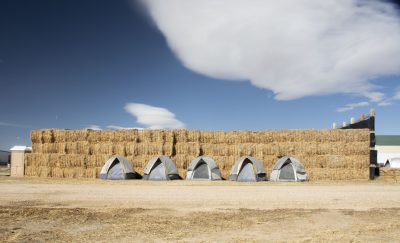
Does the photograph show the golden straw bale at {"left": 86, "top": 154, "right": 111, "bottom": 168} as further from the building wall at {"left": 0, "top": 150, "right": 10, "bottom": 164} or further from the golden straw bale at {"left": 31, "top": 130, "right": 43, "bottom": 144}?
the building wall at {"left": 0, "top": 150, "right": 10, "bottom": 164}

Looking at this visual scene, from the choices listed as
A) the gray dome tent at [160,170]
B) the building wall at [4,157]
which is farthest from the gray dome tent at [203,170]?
the building wall at [4,157]

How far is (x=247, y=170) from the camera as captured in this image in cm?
2909

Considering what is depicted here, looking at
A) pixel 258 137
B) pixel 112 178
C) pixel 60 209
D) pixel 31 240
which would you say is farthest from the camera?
pixel 258 137

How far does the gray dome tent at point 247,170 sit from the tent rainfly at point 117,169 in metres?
7.53

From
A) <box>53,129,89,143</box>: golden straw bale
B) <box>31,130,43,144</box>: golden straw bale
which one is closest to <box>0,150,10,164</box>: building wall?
<box>31,130,43,144</box>: golden straw bale

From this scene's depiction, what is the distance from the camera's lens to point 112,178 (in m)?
29.7

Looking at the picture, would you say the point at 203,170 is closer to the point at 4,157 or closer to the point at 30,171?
the point at 30,171

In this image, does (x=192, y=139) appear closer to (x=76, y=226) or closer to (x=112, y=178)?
(x=112, y=178)

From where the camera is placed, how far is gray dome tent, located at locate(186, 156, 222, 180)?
29609mm

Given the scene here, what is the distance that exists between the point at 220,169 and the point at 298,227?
21.8m

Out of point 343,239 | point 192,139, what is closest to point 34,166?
point 192,139

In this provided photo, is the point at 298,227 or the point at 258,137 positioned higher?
the point at 258,137

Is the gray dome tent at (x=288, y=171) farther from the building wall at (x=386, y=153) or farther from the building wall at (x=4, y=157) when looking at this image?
the building wall at (x=4, y=157)

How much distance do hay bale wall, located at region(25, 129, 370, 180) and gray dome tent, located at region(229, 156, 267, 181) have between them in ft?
5.82
